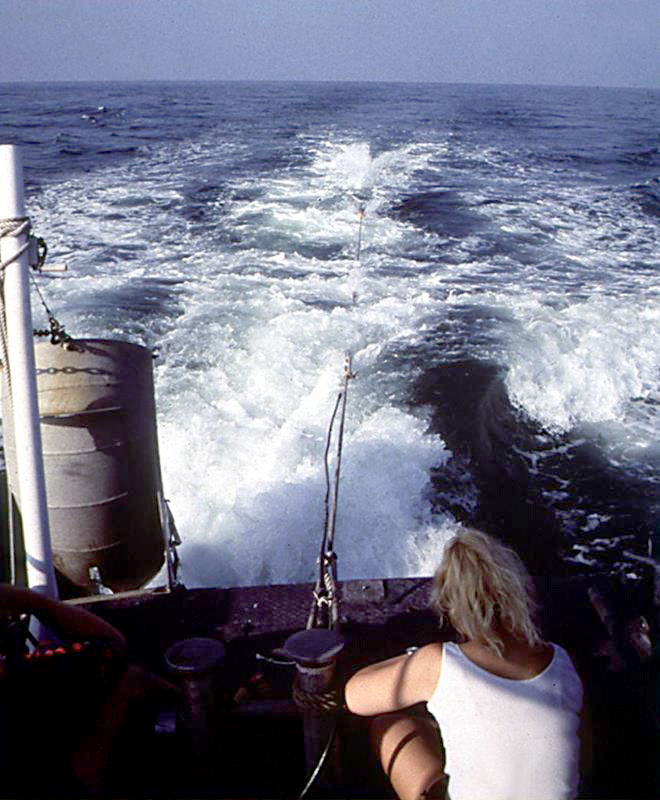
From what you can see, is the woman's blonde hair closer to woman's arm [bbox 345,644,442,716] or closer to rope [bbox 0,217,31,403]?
woman's arm [bbox 345,644,442,716]

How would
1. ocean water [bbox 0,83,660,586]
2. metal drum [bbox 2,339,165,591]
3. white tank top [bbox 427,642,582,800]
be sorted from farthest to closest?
1. ocean water [bbox 0,83,660,586]
2. metal drum [bbox 2,339,165,591]
3. white tank top [bbox 427,642,582,800]

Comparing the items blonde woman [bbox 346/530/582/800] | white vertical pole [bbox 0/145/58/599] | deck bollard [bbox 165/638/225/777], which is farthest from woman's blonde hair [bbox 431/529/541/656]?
white vertical pole [bbox 0/145/58/599]

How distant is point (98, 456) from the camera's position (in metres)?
3.76

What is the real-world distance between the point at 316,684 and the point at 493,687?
1.87 feet

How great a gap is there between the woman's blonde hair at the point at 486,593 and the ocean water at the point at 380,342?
3519 mm

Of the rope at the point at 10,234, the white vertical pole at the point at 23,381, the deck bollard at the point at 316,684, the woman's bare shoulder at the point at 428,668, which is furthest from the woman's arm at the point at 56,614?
the woman's bare shoulder at the point at 428,668

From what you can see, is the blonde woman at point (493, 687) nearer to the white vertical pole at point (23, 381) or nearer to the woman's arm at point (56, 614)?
the woman's arm at point (56, 614)

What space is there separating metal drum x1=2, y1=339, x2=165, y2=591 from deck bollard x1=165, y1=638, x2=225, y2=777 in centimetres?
174

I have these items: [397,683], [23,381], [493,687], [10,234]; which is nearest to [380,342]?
[23,381]

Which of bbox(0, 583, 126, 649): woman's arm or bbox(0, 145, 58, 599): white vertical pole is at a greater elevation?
bbox(0, 145, 58, 599): white vertical pole

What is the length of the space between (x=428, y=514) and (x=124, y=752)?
401 cm

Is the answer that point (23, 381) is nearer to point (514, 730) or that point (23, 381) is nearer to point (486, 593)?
point (486, 593)

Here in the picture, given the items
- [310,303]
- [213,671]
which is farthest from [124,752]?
[310,303]

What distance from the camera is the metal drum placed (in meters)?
3.61
